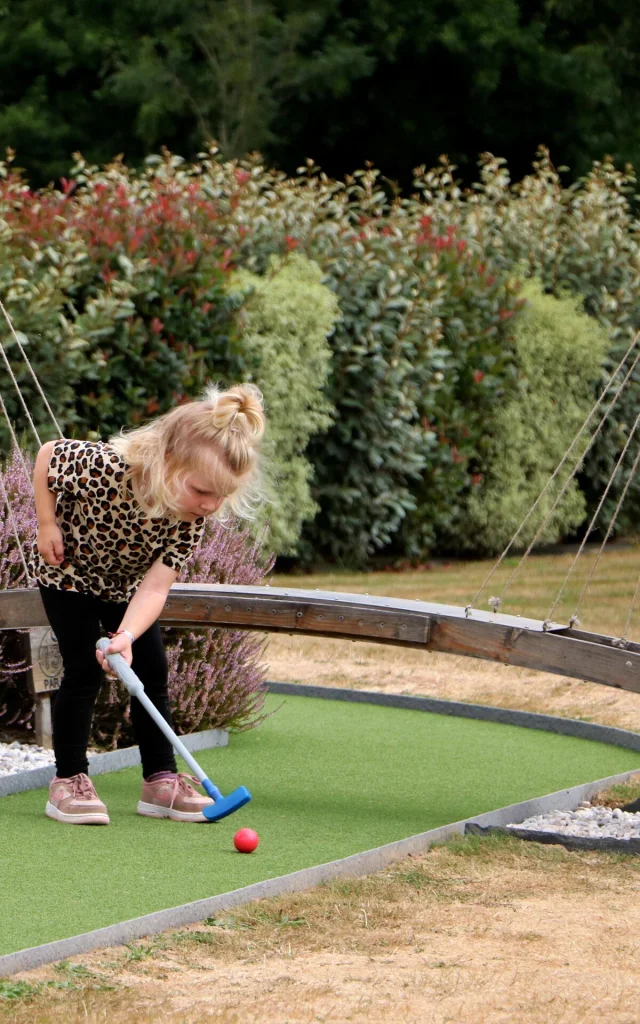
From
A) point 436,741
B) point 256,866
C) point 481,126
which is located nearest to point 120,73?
point 481,126

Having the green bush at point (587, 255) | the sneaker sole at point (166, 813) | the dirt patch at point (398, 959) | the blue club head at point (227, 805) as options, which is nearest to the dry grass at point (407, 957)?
the dirt patch at point (398, 959)

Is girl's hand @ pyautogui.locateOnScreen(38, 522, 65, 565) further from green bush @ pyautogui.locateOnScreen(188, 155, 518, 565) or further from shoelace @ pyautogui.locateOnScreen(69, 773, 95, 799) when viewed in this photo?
green bush @ pyautogui.locateOnScreen(188, 155, 518, 565)

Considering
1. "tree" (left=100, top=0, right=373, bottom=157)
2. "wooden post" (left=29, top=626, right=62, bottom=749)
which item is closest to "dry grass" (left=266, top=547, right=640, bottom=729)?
"wooden post" (left=29, top=626, right=62, bottom=749)

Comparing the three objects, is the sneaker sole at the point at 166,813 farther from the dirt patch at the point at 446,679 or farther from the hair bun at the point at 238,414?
the dirt patch at the point at 446,679

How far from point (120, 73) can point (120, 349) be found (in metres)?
16.4

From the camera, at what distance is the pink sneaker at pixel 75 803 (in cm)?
478

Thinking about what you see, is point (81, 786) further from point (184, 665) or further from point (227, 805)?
point (184, 665)

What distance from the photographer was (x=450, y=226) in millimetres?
12789

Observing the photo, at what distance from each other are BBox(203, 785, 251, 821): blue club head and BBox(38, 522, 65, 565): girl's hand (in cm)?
91

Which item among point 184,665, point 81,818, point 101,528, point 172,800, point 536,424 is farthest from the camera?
point 536,424

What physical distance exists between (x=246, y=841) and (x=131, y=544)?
38.3 inches

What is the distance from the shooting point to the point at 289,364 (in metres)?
10.7

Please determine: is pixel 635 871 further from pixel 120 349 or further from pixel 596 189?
pixel 596 189

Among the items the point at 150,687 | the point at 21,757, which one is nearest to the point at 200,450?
the point at 150,687
